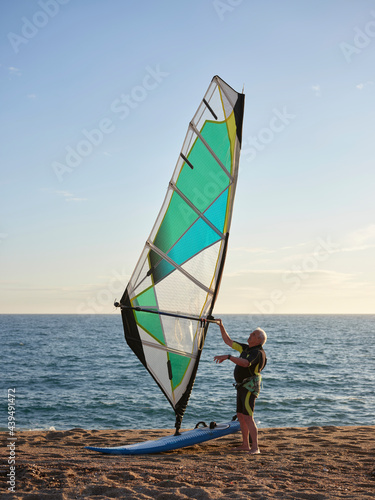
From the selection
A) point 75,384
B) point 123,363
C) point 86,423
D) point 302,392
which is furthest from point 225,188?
point 123,363

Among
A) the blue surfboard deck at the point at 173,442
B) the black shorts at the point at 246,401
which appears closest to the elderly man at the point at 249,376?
the black shorts at the point at 246,401

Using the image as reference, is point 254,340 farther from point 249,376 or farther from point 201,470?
point 201,470

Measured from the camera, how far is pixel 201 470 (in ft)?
14.9

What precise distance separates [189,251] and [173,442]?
2.31m

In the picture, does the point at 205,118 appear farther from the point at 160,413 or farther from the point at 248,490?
the point at 160,413

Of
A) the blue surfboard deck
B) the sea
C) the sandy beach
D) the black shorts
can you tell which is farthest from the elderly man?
the sea

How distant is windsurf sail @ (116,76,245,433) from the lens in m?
5.89

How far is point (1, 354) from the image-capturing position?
27.0 meters

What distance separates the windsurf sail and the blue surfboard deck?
1.29 feet

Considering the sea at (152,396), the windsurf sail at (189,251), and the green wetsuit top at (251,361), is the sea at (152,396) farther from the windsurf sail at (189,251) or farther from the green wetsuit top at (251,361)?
the green wetsuit top at (251,361)

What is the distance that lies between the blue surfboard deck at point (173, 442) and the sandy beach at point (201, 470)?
0.11 m

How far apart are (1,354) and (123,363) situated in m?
8.06

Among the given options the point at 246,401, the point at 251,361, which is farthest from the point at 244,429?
the point at 251,361

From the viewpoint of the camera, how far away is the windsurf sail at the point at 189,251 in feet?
19.3
